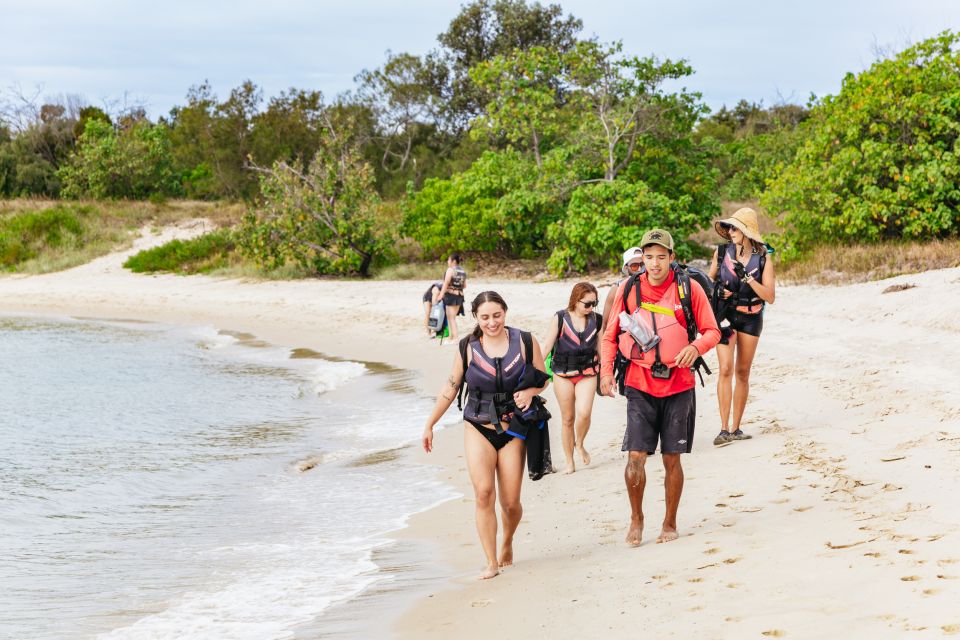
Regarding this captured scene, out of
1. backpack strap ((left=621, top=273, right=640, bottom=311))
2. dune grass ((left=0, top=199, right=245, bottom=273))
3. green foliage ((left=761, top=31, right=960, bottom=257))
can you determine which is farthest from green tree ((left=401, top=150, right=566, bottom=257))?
backpack strap ((left=621, top=273, right=640, bottom=311))

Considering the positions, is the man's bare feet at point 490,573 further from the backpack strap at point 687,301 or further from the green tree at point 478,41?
the green tree at point 478,41

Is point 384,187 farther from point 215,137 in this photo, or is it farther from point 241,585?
point 241,585

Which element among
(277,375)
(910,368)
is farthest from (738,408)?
(277,375)

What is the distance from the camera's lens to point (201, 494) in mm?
9047

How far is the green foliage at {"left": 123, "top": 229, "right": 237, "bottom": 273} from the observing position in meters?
32.7

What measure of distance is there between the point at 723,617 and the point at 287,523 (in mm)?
4382

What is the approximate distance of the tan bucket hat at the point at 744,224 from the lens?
718 centimetres

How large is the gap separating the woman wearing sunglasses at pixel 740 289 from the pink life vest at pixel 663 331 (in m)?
2.02

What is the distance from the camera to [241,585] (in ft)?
20.3

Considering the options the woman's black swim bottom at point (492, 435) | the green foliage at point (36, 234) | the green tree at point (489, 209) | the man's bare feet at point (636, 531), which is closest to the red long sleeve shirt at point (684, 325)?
the woman's black swim bottom at point (492, 435)

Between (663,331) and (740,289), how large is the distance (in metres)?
2.34

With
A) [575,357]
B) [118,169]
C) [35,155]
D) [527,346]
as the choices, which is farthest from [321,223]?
[35,155]

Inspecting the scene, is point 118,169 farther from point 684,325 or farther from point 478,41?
point 684,325

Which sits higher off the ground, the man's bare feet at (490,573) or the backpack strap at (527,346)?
the backpack strap at (527,346)
